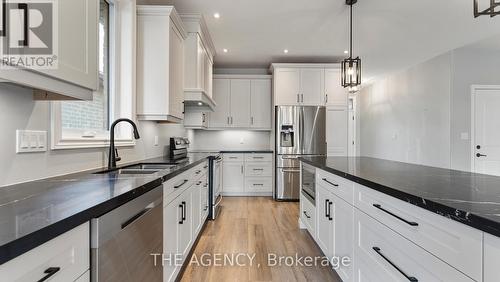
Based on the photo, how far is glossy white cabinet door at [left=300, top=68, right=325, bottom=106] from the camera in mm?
5156

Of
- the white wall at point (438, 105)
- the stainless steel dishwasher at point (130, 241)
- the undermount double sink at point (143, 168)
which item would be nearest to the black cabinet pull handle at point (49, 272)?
the stainless steel dishwasher at point (130, 241)

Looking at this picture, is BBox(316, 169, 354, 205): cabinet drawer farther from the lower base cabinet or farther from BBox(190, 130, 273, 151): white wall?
BBox(190, 130, 273, 151): white wall

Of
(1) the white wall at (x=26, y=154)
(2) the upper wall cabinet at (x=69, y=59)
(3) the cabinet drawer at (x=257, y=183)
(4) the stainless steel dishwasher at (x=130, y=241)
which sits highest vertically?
(2) the upper wall cabinet at (x=69, y=59)

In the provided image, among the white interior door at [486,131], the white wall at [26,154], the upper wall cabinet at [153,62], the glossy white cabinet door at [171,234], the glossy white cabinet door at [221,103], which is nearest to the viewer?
the white wall at [26,154]

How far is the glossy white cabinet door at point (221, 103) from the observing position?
552 cm

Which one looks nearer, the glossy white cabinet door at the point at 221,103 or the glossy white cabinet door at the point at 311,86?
the glossy white cabinet door at the point at 311,86

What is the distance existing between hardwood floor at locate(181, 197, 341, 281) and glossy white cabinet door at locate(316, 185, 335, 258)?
224mm

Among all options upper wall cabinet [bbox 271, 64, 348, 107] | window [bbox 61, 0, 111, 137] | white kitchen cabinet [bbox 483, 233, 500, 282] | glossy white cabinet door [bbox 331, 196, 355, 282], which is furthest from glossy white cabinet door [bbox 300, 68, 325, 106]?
white kitchen cabinet [bbox 483, 233, 500, 282]

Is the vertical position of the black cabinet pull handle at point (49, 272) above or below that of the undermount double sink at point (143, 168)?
below

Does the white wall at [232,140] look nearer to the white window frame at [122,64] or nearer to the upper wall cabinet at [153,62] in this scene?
the upper wall cabinet at [153,62]

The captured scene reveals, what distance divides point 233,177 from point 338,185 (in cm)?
353

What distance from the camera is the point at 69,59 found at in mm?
1183

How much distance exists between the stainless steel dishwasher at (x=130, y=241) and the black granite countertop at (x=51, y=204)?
5 cm

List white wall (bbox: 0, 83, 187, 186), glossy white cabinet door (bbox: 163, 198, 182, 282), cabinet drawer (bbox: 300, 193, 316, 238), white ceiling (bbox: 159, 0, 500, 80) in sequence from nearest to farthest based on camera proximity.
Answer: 1. white wall (bbox: 0, 83, 187, 186)
2. glossy white cabinet door (bbox: 163, 198, 182, 282)
3. cabinet drawer (bbox: 300, 193, 316, 238)
4. white ceiling (bbox: 159, 0, 500, 80)
